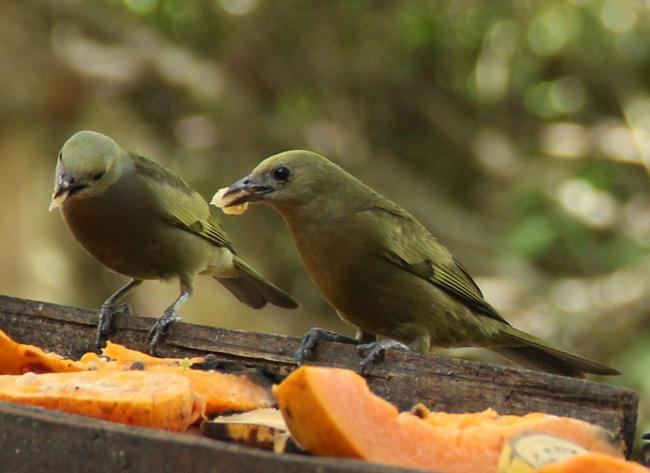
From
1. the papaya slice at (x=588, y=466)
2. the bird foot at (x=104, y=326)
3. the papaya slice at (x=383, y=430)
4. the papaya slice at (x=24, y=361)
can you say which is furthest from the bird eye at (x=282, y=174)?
the papaya slice at (x=588, y=466)

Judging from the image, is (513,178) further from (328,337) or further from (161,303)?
(328,337)

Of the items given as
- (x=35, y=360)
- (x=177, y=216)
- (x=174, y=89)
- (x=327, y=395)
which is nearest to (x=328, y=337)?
(x=35, y=360)

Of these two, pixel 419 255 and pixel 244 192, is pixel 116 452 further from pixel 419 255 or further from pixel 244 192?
pixel 419 255

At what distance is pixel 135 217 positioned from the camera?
5.17 meters

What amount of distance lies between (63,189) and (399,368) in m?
1.94

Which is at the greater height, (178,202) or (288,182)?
(178,202)

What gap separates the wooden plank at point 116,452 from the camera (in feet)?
6.35

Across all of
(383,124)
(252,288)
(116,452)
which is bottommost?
(116,452)

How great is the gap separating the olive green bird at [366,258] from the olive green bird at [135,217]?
55cm

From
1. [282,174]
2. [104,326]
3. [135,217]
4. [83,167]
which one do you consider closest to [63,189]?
[83,167]

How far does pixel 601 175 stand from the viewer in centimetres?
1055

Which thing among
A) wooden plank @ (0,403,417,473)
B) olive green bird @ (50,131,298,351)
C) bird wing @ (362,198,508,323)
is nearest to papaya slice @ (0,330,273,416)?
wooden plank @ (0,403,417,473)

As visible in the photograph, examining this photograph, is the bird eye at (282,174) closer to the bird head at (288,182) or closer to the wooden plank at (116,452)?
the bird head at (288,182)

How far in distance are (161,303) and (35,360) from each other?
7215 mm
